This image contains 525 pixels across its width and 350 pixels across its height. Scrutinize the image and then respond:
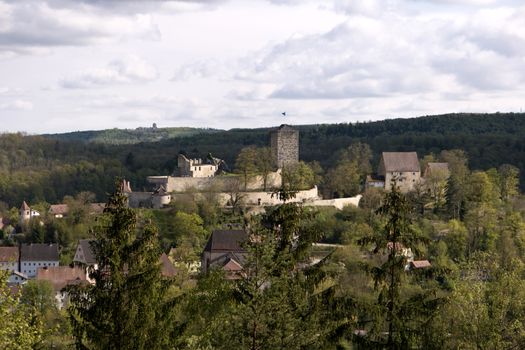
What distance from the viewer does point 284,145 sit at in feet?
263

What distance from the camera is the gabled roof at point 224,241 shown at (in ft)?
183

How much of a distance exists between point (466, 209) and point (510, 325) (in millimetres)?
46713

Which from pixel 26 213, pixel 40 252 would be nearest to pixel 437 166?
pixel 40 252

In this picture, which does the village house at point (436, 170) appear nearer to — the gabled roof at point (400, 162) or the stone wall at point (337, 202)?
the gabled roof at point (400, 162)

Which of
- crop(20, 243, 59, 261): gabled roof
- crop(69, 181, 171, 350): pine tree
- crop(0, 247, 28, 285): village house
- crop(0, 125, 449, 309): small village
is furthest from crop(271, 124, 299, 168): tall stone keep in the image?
crop(69, 181, 171, 350): pine tree

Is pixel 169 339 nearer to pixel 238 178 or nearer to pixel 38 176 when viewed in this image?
pixel 238 178

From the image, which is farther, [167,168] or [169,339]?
[167,168]

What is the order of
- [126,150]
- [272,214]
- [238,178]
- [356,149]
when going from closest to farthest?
[272,214] < [238,178] < [356,149] < [126,150]

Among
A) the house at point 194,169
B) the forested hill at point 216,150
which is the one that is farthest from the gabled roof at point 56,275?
the forested hill at point 216,150

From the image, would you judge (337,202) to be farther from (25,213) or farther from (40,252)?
(25,213)

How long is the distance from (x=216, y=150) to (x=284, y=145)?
1790 inches

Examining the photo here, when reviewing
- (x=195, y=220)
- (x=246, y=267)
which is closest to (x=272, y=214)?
(x=246, y=267)

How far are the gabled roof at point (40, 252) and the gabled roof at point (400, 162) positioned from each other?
29.1 m

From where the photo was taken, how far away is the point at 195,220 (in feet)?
211
